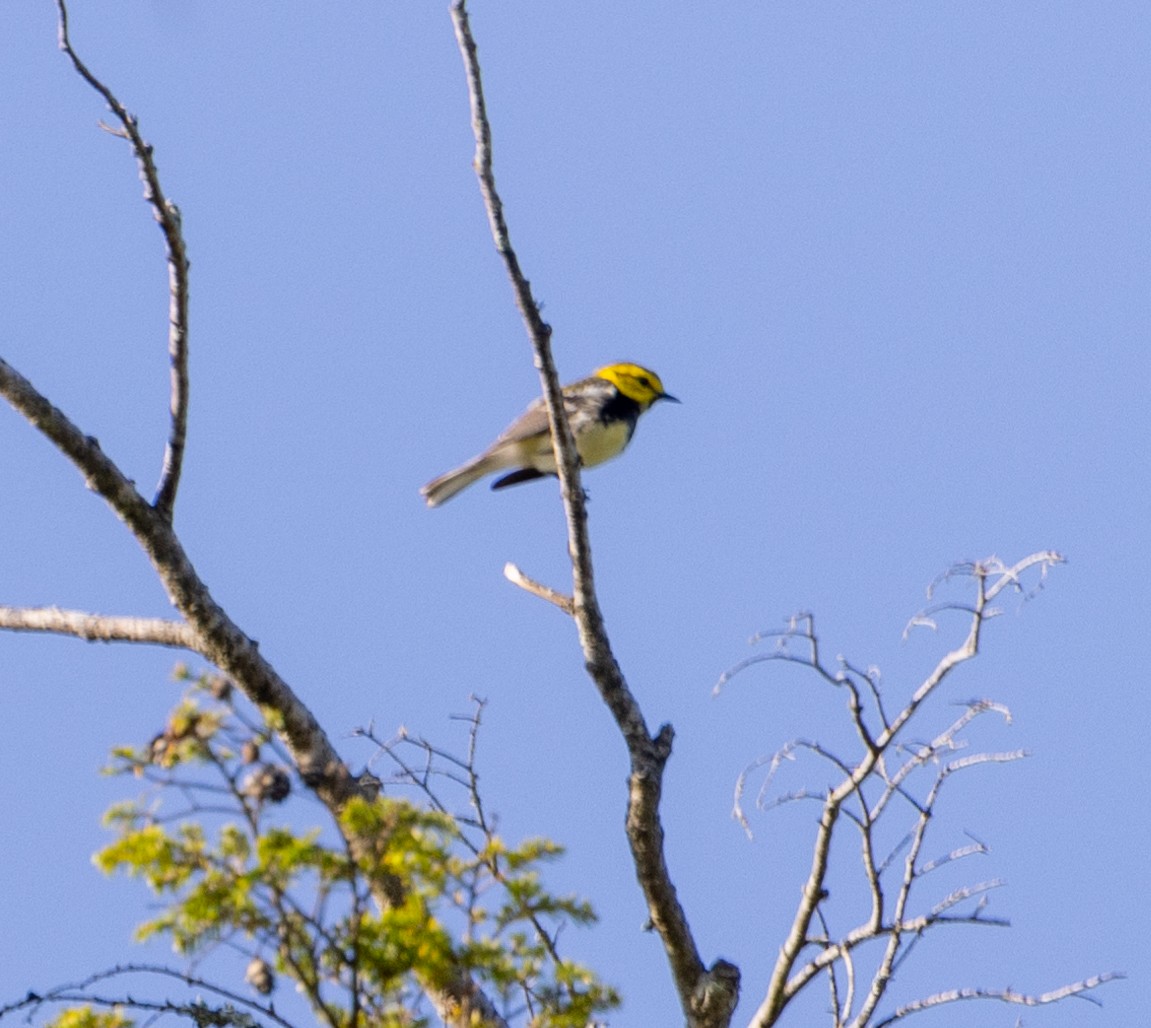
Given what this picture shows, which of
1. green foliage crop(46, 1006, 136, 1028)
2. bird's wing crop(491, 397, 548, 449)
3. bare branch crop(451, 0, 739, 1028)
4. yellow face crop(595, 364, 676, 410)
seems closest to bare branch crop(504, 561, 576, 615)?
bare branch crop(451, 0, 739, 1028)

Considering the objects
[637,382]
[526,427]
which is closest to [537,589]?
[526,427]

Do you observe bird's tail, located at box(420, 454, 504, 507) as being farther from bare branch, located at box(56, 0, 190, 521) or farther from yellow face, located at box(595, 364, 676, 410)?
bare branch, located at box(56, 0, 190, 521)

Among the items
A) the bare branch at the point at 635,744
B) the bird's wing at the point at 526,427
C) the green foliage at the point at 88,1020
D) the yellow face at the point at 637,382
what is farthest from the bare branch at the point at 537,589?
the yellow face at the point at 637,382

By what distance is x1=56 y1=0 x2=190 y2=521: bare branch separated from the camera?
4.49 meters

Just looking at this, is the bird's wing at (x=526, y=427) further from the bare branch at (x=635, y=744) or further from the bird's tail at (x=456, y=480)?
the bare branch at (x=635, y=744)

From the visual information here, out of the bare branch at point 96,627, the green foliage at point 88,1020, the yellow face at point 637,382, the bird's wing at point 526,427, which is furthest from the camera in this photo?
the yellow face at point 637,382

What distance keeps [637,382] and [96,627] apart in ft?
20.6

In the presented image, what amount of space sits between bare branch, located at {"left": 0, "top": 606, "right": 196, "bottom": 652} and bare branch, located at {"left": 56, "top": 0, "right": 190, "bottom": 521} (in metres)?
0.41

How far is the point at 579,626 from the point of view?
5.16 meters

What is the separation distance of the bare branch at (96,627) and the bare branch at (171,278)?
0.41m

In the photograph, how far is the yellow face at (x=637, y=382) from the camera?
11.3m

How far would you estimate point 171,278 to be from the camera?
484cm

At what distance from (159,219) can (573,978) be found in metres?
2.38

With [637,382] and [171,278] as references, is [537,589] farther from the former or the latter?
[637,382]
